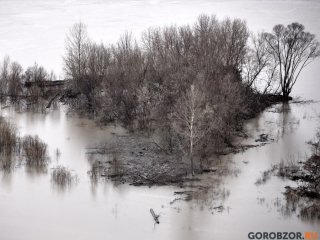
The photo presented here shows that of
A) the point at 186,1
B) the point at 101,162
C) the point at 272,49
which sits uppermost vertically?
the point at 186,1

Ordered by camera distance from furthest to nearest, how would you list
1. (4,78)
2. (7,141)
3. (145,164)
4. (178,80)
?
(4,78) < (178,80) < (7,141) < (145,164)

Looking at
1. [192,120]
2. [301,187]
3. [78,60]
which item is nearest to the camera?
[301,187]

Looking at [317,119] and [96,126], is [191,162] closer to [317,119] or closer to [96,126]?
[96,126]

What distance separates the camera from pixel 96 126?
2733 centimetres

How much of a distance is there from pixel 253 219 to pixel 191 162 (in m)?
4.36

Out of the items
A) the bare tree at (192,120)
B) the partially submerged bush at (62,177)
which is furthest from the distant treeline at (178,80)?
the partially submerged bush at (62,177)

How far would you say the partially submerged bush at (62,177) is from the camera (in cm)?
1703

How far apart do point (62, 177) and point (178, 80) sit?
964 centimetres

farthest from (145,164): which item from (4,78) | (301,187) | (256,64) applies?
(4,78)

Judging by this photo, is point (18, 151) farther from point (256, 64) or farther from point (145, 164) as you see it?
point (256, 64)

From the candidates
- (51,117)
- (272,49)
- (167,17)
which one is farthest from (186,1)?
(51,117)

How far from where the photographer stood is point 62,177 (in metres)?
17.3

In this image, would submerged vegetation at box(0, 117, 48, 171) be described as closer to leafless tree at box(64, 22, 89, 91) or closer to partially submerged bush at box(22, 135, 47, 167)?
partially submerged bush at box(22, 135, 47, 167)

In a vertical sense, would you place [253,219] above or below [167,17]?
below
